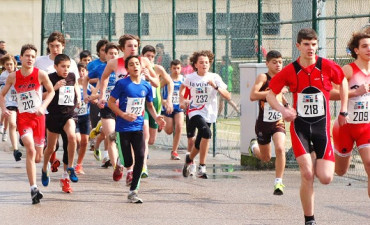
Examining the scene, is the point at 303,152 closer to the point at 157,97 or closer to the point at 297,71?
the point at 297,71

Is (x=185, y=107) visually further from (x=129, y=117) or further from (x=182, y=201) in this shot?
(x=182, y=201)

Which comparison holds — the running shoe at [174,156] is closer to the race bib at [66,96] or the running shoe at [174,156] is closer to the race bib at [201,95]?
the race bib at [201,95]

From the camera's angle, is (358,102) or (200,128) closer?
(358,102)

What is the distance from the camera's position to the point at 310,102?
32.6 ft

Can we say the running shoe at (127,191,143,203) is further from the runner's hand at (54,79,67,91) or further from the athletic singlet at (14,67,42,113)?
the runner's hand at (54,79,67,91)

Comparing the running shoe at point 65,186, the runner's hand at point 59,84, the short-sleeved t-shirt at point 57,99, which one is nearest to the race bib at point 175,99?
the short-sleeved t-shirt at point 57,99

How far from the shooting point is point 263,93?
12.6 meters

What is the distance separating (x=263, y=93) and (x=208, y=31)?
8.69 m

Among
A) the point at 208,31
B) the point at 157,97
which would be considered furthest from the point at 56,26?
the point at 157,97

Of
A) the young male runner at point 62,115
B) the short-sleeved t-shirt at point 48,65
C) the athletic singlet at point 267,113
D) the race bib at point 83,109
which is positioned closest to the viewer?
the athletic singlet at point 267,113

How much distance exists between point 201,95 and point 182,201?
11.0 ft

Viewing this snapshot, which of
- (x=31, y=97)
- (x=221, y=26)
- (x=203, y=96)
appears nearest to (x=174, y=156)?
(x=203, y=96)

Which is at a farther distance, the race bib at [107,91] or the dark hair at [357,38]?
the race bib at [107,91]

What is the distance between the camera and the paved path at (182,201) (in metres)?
10.6
